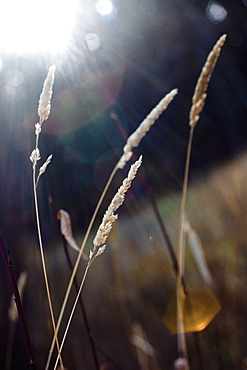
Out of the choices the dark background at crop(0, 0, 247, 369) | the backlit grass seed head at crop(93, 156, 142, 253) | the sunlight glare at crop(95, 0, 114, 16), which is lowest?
the backlit grass seed head at crop(93, 156, 142, 253)

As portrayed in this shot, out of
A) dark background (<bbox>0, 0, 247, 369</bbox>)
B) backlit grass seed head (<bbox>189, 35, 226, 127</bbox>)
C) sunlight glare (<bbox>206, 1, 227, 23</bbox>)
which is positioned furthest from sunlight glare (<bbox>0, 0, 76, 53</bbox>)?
backlit grass seed head (<bbox>189, 35, 226, 127</bbox>)

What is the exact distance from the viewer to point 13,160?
1332mm

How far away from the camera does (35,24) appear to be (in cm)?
114

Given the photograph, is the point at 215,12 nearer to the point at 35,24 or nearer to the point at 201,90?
the point at 35,24

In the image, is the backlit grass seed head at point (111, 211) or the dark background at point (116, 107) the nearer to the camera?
the backlit grass seed head at point (111, 211)

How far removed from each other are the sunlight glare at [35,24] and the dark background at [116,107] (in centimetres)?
4

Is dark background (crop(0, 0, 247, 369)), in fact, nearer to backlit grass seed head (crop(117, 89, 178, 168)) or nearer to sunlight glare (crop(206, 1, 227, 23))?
sunlight glare (crop(206, 1, 227, 23))

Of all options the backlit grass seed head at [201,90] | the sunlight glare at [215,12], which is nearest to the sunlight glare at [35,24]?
the sunlight glare at [215,12]

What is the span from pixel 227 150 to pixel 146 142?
0.30 meters

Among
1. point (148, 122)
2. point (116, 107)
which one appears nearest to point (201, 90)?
point (148, 122)

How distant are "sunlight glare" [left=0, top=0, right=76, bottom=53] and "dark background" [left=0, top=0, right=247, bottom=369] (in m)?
0.04

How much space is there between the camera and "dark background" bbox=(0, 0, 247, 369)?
119 cm

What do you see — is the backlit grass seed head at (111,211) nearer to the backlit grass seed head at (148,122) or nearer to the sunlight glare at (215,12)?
the backlit grass seed head at (148,122)

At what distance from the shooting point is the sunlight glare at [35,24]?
3.59 feet
